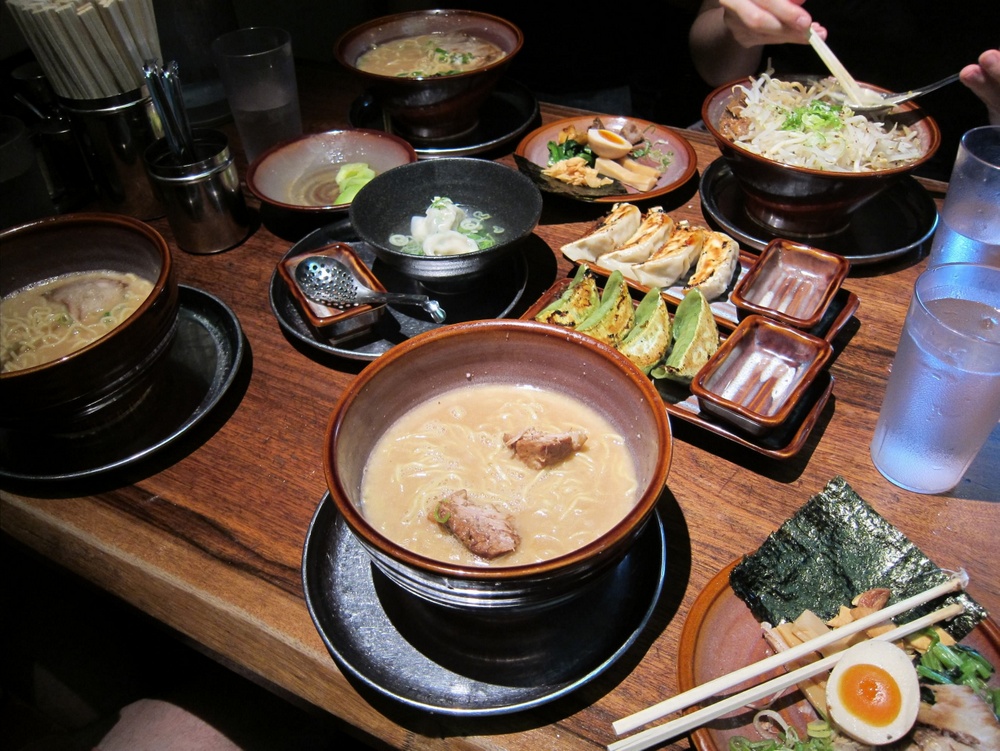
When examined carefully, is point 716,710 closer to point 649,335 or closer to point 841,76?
point 649,335

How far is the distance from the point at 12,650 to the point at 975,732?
2328 mm

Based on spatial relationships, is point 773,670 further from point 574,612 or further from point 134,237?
point 134,237

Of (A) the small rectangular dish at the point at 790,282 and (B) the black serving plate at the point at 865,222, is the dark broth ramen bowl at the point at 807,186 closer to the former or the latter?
(B) the black serving plate at the point at 865,222

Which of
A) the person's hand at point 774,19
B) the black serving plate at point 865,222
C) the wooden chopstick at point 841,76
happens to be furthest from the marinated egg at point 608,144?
the wooden chopstick at point 841,76

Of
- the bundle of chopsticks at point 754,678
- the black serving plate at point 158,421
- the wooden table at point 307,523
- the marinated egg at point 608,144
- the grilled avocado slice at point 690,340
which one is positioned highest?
the marinated egg at point 608,144

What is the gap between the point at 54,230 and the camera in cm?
171

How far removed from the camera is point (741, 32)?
100 inches

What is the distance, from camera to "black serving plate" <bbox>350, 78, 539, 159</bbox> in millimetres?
2723

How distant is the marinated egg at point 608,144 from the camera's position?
2.46 m

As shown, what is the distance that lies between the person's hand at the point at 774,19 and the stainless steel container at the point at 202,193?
6.16 ft

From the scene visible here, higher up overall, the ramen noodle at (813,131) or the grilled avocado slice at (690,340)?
the ramen noodle at (813,131)

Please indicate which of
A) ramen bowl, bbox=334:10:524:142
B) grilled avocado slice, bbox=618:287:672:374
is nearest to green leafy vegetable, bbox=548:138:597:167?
ramen bowl, bbox=334:10:524:142

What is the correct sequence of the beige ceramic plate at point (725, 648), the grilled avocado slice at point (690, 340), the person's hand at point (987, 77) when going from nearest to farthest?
the beige ceramic plate at point (725, 648) < the grilled avocado slice at point (690, 340) < the person's hand at point (987, 77)

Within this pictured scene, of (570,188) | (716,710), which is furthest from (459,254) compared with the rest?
Result: (716,710)
